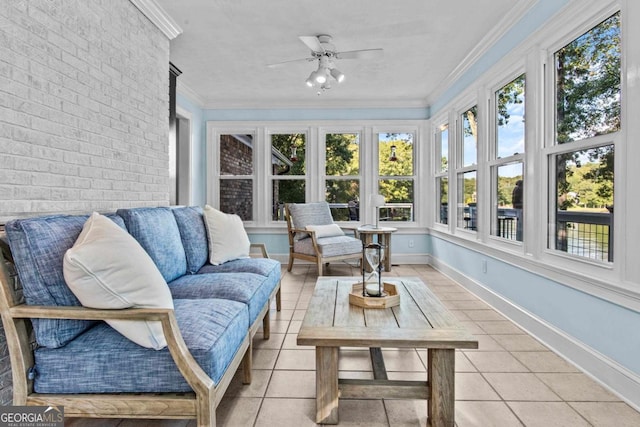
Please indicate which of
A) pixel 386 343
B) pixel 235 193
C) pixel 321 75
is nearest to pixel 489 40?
pixel 321 75

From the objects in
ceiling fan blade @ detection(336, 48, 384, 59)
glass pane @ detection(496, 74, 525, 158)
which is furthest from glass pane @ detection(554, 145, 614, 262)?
ceiling fan blade @ detection(336, 48, 384, 59)

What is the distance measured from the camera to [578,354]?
2.22 meters

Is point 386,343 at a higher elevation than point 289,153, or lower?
lower

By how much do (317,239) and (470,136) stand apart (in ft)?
7.49

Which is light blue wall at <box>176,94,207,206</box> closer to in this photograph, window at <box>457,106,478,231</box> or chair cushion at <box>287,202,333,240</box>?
chair cushion at <box>287,202,333,240</box>

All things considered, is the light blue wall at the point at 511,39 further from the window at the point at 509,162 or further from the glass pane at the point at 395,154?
the glass pane at the point at 395,154

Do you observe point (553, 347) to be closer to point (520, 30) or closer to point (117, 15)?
point (520, 30)

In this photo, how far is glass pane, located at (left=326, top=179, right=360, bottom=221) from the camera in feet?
19.2

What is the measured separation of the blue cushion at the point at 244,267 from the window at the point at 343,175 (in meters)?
3.12

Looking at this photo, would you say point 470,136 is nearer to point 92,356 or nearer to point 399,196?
point 399,196

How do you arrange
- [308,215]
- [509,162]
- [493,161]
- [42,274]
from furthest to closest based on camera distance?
[308,215] < [493,161] < [509,162] < [42,274]

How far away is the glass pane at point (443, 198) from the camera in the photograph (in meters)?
5.08

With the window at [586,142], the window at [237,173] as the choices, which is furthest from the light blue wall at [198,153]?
the window at [586,142]

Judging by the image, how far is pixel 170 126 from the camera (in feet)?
11.8
